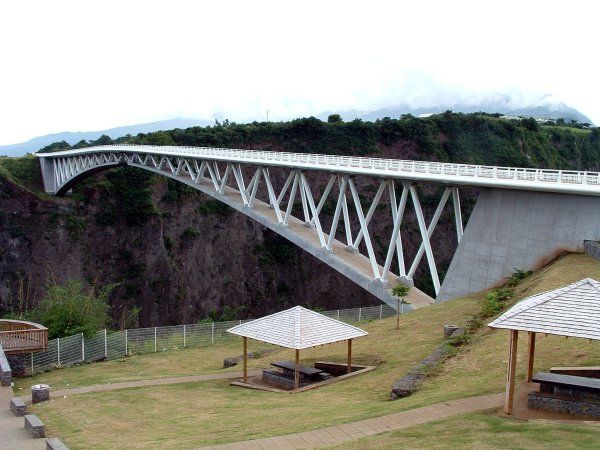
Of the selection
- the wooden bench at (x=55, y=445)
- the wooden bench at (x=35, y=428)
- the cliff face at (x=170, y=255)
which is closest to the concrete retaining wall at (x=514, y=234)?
the wooden bench at (x=35, y=428)

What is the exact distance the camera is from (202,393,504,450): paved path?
37.5 feet

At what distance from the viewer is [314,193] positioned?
7625 centimetres

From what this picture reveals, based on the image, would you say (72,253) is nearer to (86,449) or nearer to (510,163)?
(86,449)

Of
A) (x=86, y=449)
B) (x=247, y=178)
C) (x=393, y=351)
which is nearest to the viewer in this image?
(x=86, y=449)

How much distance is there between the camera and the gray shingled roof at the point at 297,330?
709 inches

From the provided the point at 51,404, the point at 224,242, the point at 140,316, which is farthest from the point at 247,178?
the point at 51,404

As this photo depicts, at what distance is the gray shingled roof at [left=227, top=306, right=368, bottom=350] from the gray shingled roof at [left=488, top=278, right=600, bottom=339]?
710 cm

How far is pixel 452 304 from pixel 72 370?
14943 millimetres

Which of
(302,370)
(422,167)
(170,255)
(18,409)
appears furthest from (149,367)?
(170,255)

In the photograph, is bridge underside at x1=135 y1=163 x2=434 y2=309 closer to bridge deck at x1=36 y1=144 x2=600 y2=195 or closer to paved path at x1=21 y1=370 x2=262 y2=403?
bridge deck at x1=36 y1=144 x2=600 y2=195

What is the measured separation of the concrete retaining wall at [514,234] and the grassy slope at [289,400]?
2354 mm

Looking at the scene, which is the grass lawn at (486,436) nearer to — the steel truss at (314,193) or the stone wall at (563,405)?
the stone wall at (563,405)

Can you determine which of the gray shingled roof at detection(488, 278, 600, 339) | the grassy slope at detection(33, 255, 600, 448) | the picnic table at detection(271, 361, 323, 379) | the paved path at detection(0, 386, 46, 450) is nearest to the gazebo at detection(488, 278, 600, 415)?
the gray shingled roof at detection(488, 278, 600, 339)

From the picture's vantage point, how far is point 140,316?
6144cm
